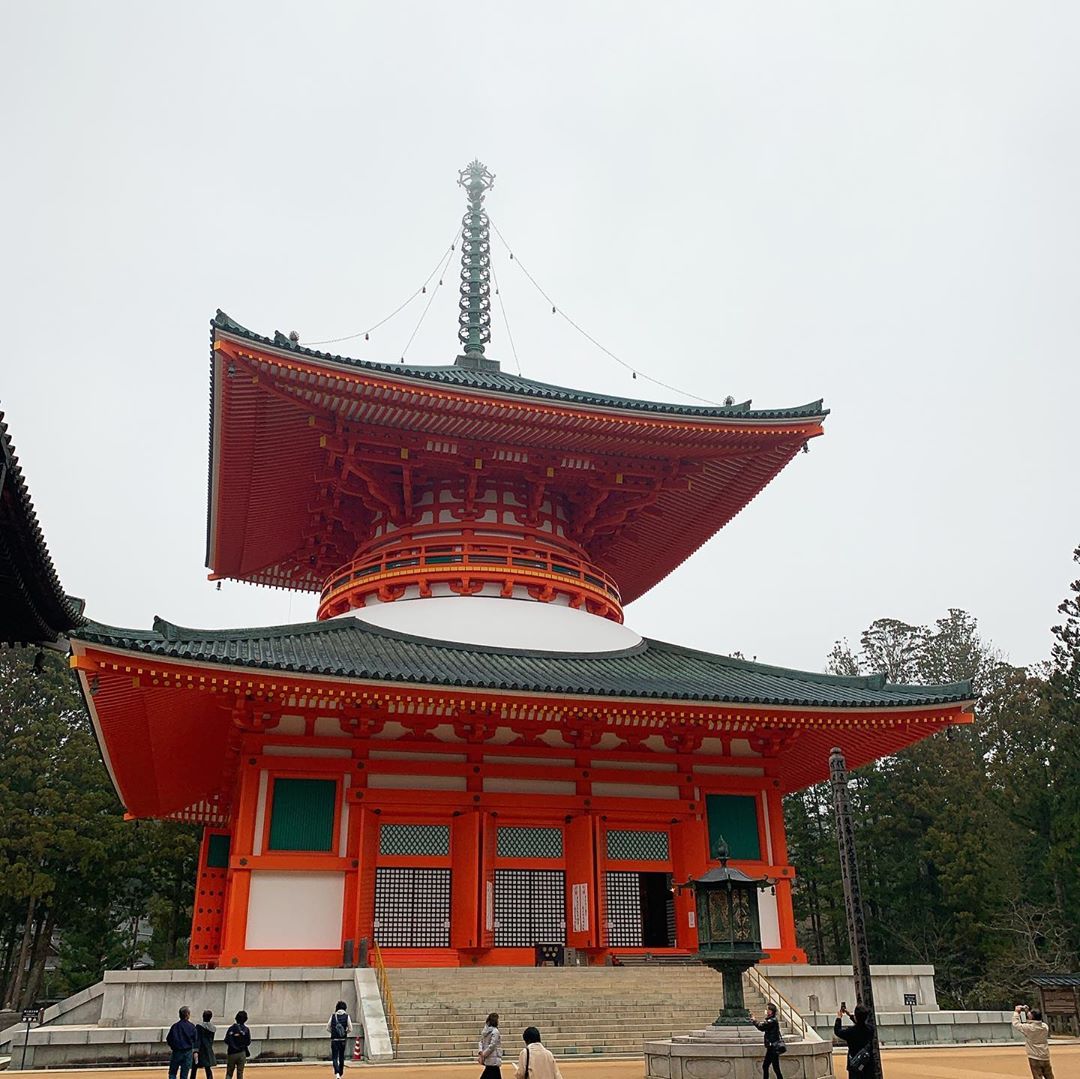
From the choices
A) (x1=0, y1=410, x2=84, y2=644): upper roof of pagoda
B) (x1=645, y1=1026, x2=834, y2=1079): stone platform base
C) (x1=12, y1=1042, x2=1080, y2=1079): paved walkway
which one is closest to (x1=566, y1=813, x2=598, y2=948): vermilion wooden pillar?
(x1=12, y1=1042, x2=1080, y2=1079): paved walkway

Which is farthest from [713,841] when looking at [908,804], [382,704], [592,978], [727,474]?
[908,804]

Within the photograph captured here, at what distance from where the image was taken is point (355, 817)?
62.5 feet

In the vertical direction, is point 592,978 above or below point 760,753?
below

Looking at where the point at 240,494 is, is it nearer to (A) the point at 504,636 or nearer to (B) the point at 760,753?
(A) the point at 504,636

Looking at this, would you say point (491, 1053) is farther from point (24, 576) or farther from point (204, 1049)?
point (24, 576)

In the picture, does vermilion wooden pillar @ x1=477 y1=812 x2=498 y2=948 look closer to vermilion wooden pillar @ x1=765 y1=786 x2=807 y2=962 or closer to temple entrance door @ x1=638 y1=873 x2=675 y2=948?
temple entrance door @ x1=638 y1=873 x2=675 y2=948

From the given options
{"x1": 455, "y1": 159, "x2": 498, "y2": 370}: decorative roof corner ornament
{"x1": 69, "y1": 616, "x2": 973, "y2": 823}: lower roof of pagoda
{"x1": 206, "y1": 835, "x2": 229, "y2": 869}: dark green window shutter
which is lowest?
{"x1": 206, "y1": 835, "x2": 229, "y2": 869}: dark green window shutter

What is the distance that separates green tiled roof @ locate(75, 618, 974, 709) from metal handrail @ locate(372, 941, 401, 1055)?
4749 mm

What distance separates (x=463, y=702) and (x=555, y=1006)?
530 centimetres

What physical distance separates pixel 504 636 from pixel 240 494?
8.39m

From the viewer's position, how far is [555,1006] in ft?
52.7

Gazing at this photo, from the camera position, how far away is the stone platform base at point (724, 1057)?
1216cm

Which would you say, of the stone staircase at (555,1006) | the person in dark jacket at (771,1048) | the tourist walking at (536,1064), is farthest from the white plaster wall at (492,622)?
the tourist walking at (536,1064)

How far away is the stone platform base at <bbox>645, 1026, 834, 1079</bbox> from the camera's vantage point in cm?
1216
